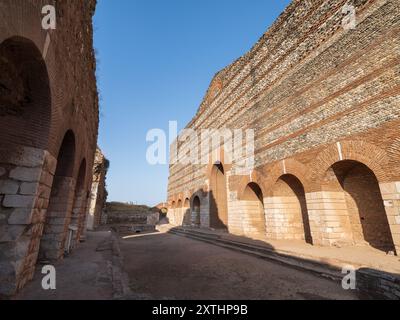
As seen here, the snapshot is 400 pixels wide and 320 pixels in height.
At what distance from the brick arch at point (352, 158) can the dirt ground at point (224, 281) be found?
3.29 m

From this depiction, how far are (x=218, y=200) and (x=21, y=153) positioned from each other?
13066mm

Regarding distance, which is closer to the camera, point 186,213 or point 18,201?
point 18,201

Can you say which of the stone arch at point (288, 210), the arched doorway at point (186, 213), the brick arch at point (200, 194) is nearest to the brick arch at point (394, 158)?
the stone arch at point (288, 210)

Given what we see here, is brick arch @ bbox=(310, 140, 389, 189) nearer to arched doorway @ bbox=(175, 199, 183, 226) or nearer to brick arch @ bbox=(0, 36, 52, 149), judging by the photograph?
brick arch @ bbox=(0, 36, 52, 149)

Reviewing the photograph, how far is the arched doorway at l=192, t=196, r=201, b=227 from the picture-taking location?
59.7 ft

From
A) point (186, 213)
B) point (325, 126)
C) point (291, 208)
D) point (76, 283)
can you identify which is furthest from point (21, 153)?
point (186, 213)

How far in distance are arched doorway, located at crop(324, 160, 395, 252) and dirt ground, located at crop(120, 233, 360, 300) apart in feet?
10.9

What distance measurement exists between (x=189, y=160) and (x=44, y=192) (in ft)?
55.1

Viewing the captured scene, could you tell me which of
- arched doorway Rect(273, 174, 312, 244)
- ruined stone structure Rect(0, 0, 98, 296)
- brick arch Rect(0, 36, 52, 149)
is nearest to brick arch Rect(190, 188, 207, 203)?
arched doorway Rect(273, 174, 312, 244)

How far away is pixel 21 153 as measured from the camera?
3352mm

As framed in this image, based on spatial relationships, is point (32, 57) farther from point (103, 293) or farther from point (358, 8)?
point (358, 8)

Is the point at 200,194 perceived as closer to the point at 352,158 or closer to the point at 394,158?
the point at 352,158

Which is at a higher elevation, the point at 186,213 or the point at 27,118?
the point at 27,118

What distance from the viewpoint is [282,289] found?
4.07 m
